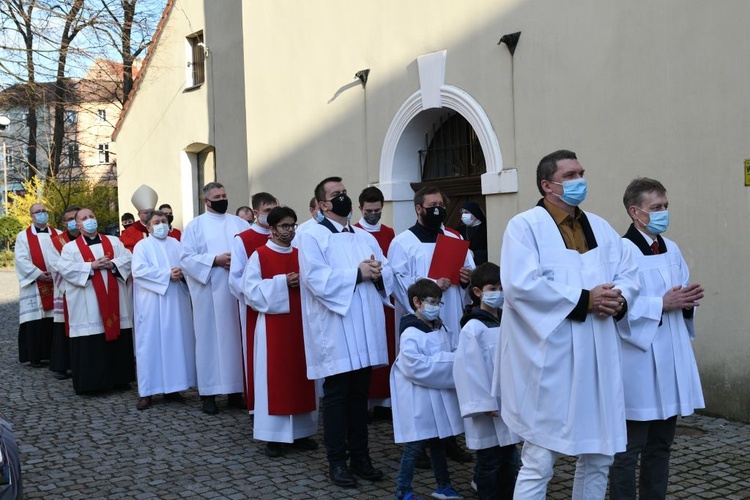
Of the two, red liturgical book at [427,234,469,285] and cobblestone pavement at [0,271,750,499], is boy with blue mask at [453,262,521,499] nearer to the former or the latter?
cobblestone pavement at [0,271,750,499]

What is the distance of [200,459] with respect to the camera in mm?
6684

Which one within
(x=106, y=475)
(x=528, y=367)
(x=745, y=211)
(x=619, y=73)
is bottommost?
(x=106, y=475)

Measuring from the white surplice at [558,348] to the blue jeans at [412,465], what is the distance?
1201 millimetres

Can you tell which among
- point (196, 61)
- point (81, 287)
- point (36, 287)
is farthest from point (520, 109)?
point (196, 61)

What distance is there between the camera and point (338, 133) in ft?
38.5

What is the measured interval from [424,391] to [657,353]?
141 centimetres

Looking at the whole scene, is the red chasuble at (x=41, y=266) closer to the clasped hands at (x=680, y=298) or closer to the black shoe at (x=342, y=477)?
the black shoe at (x=342, y=477)

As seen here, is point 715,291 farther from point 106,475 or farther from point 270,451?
point 106,475

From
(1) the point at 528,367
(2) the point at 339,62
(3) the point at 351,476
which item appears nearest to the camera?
(1) the point at 528,367

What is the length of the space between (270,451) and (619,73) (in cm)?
447

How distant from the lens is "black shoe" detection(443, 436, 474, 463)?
20.5ft

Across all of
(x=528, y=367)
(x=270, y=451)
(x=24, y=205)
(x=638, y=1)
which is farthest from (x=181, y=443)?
(x=24, y=205)

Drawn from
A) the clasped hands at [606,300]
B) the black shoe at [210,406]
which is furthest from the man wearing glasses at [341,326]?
the black shoe at [210,406]

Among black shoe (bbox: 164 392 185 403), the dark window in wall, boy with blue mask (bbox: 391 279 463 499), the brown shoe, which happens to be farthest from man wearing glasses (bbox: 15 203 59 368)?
boy with blue mask (bbox: 391 279 463 499)
